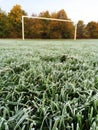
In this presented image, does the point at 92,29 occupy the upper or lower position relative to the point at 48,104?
upper

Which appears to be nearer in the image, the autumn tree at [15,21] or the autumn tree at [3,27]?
the autumn tree at [3,27]

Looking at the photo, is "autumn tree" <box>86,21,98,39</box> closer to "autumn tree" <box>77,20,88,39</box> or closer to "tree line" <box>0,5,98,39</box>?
"tree line" <box>0,5,98,39</box>

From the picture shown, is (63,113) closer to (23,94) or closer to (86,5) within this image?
(23,94)

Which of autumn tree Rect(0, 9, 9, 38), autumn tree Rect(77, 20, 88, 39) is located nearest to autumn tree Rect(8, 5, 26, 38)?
autumn tree Rect(0, 9, 9, 38)

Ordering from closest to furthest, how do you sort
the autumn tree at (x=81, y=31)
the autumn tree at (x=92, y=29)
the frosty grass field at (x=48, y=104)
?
the frosty grass field at (x=48, y=104), the autumn tree at (x=81, y=31), the autumn tree at (x=92, y=29)

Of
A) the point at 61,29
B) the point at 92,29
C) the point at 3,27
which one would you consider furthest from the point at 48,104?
the point at 92,29

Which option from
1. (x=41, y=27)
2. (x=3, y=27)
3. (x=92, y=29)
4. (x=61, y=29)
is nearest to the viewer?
(x=3, y=27)

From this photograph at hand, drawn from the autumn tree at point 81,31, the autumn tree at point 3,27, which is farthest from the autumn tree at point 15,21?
the autumn tree at point 81,31

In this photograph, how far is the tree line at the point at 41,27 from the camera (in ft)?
94.2

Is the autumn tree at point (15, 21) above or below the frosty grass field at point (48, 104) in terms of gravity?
above

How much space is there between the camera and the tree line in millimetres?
28703

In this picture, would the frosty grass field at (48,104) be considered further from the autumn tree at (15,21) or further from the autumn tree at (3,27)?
the autumn tree at (15,21)

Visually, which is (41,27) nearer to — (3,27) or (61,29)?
(61,29)

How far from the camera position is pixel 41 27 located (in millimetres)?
30656
